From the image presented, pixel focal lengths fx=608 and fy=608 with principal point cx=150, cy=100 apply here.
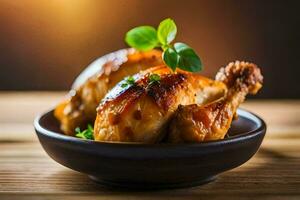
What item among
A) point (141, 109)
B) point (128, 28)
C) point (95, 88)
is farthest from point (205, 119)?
point (128, 28)

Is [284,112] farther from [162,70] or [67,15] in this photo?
[67,15]

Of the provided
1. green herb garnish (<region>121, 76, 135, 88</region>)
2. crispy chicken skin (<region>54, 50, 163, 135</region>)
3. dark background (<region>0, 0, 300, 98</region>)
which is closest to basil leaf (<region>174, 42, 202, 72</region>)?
green herb garnish (<region>121, 76, 135, 88</region>)

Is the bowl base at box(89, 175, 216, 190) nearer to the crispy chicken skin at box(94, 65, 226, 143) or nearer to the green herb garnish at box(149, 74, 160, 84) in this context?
the crispy chicken skin at box(94, 65, 226, 143)

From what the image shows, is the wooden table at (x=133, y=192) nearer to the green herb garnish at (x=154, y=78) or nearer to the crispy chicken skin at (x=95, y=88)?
the crispy chicken skin at (x=95, y=88)

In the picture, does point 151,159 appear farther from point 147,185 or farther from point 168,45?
point 168,45

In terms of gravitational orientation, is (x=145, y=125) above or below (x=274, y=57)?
above

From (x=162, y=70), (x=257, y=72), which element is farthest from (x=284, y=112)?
(x=162, y=70)

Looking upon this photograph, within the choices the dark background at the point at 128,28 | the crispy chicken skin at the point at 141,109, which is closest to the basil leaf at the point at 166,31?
the crispy chicken skin at the point at 141,109
